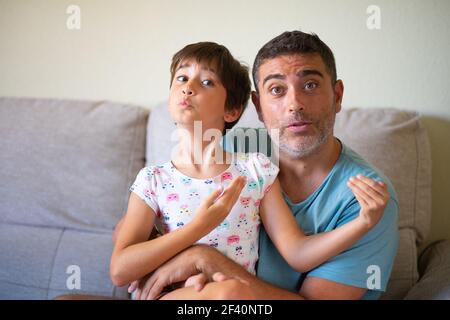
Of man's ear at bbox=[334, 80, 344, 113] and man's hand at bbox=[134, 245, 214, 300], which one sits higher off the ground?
man's ear at bbox=[334, 80, 344, 113]

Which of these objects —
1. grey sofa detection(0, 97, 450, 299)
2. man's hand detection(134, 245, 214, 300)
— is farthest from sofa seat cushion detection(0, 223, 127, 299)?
man's hand detection(134, 245, 214, 300)

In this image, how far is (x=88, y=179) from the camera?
1.18 meters

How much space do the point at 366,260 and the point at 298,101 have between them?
1.03ft

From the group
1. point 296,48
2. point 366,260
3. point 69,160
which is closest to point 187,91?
point 296,48

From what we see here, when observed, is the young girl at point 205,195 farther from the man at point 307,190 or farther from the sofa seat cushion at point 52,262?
the sofa seat cushion at point 52,262

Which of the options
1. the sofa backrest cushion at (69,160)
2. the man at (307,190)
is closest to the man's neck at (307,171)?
the man at (307,190)

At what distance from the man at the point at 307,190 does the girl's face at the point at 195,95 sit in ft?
0.35

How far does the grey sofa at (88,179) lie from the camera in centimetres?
110

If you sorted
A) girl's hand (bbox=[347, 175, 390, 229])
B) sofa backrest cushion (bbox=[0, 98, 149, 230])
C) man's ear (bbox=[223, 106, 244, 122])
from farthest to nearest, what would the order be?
sofa backrest cushion (bbox=[0, 98, 149, 230]), man's ear (bbox=[223, 106, 244, 122]), girl's hand (bbox=[347, 175, 390, 229])

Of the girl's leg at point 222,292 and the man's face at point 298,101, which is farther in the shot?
the man's face at point 298,101

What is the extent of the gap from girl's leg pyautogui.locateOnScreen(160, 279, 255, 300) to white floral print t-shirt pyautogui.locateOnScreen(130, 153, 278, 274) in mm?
111

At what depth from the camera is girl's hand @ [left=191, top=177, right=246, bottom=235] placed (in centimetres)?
71

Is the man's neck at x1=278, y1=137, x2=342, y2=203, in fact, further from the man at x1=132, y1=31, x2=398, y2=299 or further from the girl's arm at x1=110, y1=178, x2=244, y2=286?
the girl's arm at x1=110, y1=178, x2=244, y2=286

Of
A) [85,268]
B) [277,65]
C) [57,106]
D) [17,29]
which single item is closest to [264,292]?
[277,65]
